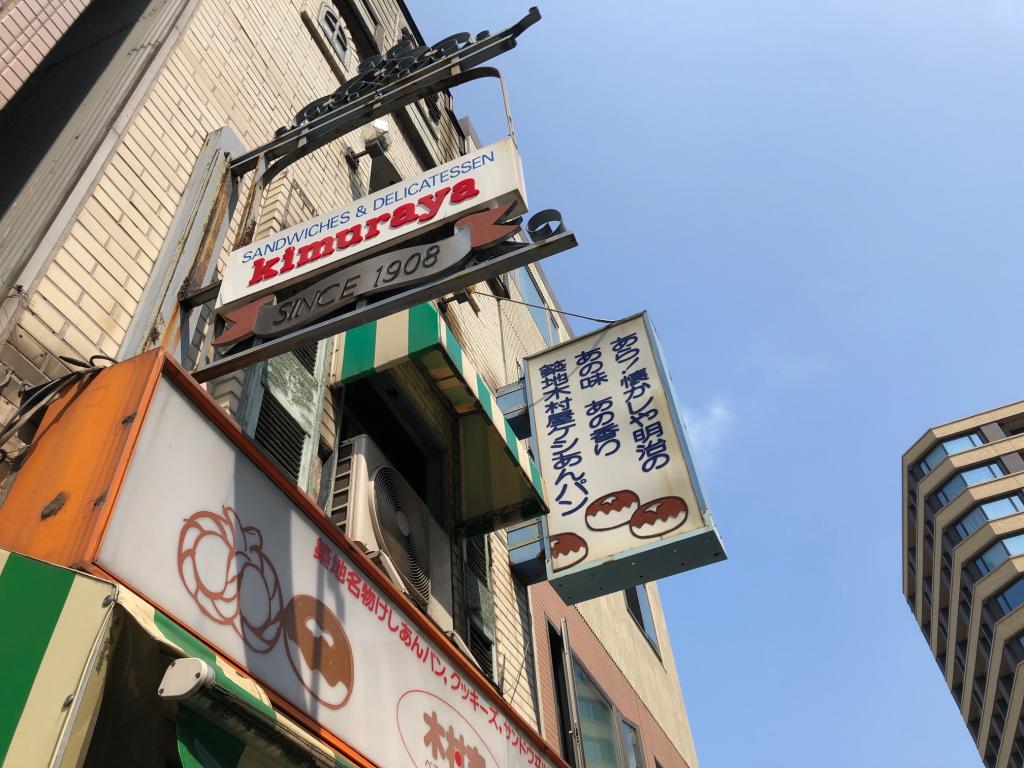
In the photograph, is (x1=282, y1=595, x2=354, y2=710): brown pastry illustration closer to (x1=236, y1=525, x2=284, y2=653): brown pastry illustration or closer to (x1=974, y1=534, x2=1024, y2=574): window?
(x1=236, y1=525, x2=284, y2=653): brown pastry illustration

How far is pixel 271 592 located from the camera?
137 inches

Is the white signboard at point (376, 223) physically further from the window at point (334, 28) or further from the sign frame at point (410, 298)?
the window at point (334, 28)

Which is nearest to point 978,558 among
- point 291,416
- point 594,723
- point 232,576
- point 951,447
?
point 951,447

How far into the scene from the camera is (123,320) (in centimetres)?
468

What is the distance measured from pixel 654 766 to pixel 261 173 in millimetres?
10594

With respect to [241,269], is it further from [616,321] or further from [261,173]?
[616,321]

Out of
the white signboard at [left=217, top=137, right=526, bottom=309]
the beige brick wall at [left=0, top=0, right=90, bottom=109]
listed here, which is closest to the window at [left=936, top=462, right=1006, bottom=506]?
the white signboard at [left=217, top=137, right=526, bottom=309]

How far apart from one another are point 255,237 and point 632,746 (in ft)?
29.2

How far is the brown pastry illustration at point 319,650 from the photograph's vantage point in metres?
3.49

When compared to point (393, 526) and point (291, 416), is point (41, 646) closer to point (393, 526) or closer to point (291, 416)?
point (291, 416)

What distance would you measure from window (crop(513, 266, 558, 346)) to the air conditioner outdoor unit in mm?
10727

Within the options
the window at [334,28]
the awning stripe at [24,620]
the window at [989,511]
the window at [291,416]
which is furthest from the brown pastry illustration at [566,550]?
the window at [989,511]

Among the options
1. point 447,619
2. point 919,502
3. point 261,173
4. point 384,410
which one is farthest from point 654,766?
point 919,502

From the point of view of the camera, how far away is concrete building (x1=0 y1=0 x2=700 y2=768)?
4.56 meters
